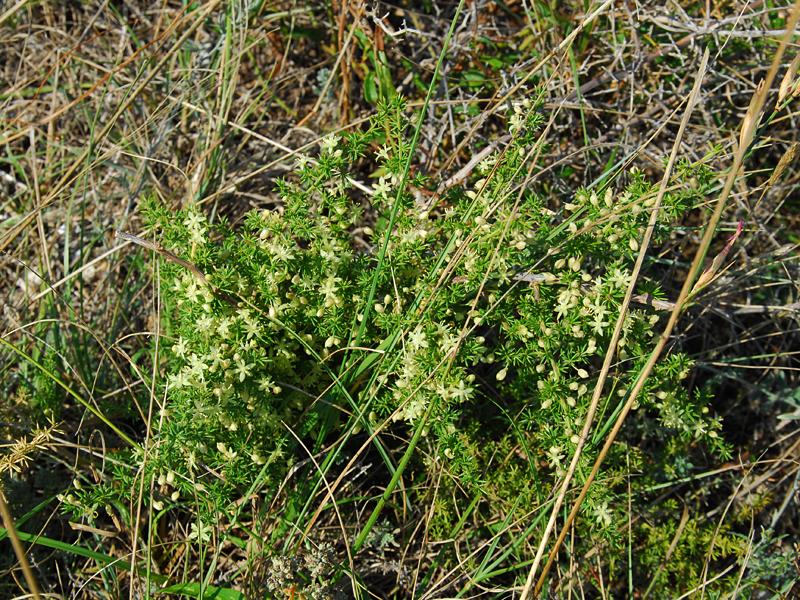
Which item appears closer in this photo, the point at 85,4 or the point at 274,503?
the point at 274,503

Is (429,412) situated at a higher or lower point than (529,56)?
lower

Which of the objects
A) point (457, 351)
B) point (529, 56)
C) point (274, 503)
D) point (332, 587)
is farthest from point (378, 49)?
point (332, 587)

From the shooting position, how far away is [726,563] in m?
2.67

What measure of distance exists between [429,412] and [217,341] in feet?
2.09

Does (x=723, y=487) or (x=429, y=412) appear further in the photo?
(x=723, y=487)

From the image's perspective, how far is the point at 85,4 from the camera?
353cm

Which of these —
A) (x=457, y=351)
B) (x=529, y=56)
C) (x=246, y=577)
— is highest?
(x=529, y=56)

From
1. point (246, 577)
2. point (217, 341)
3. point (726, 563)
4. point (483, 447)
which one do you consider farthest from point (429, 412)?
point (726, 563)

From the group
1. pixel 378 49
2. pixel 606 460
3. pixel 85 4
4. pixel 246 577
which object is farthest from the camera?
pixel 85 4

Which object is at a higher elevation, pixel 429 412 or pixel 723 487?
pixel 429 412

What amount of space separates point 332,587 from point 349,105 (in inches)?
77.9

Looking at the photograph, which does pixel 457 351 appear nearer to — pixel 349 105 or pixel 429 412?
pixel 429 412

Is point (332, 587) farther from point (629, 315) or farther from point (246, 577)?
point (629, 315)

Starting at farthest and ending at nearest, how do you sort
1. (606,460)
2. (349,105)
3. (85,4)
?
(85,4), (349,105), (606,460)
